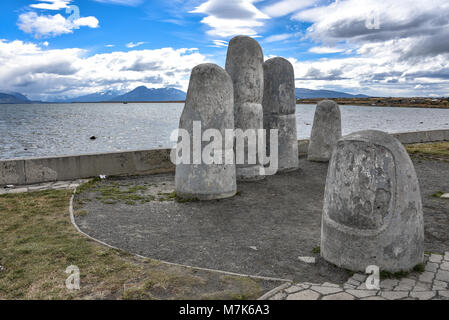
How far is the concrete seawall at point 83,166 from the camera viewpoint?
9.57 meters

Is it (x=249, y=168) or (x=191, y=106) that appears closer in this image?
(x=191, y=106)

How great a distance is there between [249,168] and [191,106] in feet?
9.81

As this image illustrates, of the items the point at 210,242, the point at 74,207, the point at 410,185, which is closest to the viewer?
the point at 410,185

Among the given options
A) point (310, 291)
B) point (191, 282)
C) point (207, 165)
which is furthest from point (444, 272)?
point (207, 165)

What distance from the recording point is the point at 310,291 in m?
4.13

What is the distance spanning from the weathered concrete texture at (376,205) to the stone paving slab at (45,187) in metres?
6.97

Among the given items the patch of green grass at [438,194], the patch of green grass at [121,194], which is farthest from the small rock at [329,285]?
the patch of green grass at [438,194]

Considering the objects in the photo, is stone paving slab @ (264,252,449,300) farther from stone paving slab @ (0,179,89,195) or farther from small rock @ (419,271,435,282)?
stone paving slab @ (0,179,89,195)

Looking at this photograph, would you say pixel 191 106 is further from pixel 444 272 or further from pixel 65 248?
pixel 444 272

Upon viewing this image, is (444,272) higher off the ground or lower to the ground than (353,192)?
lower

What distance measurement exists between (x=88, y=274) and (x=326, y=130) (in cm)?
1087

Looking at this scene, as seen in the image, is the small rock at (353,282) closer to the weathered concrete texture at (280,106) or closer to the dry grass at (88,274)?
the dry grass at (88,274)

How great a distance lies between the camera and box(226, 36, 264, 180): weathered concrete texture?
10344 mm

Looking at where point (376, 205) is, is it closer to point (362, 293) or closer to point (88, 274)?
point (362, 293)
